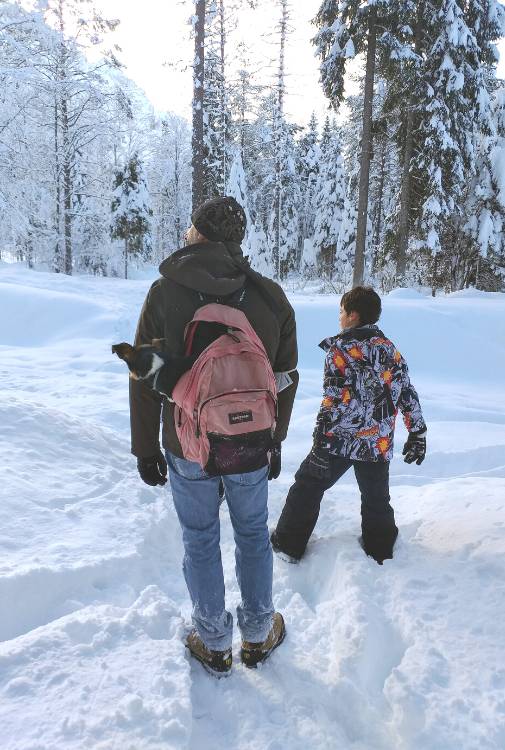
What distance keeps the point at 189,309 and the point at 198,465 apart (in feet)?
2.10

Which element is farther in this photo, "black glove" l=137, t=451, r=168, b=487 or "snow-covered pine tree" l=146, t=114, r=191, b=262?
"snow-covered pine tree" l=146, t=114, r=191, b=262

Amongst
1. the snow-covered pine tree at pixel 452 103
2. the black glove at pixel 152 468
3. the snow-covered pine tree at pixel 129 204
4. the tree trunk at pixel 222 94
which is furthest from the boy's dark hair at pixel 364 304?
the snow-covered pine tree at pixel 129 204

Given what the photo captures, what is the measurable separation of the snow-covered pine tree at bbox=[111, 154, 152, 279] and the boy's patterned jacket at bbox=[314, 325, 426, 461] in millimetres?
33816

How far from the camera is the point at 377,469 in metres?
3.00

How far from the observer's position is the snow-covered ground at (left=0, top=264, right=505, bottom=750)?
199cm

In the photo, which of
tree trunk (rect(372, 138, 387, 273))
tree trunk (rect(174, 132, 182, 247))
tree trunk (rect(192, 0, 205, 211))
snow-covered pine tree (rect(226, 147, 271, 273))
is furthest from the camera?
tree trunk (rect(174, 132, 182, 247))

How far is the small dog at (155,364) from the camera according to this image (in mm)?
1934

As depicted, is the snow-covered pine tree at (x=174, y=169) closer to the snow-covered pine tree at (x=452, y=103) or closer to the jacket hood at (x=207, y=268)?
the snow-covered pine tree at (x=452, y=103)

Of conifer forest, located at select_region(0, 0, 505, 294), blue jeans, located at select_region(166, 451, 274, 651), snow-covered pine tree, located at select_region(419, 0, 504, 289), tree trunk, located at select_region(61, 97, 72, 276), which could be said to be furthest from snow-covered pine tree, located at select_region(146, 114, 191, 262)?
blue jeans, located at select_region(166, 451, 274, 651)

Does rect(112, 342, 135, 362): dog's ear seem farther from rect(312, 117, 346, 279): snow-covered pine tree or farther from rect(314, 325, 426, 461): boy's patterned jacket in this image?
rect(312, 117, 346, 279): snow-covered pine tree

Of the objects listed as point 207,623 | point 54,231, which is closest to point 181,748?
point 207,623

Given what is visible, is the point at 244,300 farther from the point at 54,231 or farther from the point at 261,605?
the point at 54,231

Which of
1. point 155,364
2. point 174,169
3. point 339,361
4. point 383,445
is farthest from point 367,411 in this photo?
point 174,169

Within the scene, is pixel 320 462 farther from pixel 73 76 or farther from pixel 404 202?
pixel 73 76
